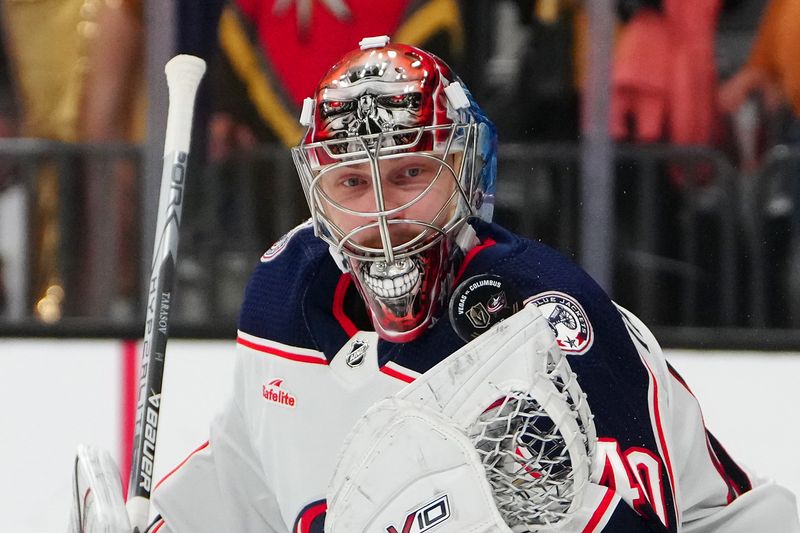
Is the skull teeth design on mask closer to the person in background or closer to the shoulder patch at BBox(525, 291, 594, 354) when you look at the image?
the shoulder patch at BBox(525, 291, 594, 354)

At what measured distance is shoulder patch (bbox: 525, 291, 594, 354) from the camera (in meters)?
1.58

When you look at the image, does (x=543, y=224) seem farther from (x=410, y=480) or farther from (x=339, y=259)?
(x=410, y=480)

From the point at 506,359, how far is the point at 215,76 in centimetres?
247

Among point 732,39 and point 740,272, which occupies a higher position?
point 732,39

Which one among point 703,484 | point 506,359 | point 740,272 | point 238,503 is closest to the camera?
point 506,359

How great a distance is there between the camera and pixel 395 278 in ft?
5.68

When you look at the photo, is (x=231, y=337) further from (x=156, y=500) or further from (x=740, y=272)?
(x=740, y=272)

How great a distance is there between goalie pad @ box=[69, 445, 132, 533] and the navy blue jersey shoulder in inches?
11.2

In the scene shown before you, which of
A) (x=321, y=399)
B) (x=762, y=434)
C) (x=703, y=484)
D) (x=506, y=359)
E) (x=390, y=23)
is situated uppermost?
(x=390, y=23)

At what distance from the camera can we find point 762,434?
265cm

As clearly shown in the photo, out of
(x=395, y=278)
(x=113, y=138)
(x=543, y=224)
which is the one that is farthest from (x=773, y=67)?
(x=395, y=278)

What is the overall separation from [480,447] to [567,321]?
0.70ft

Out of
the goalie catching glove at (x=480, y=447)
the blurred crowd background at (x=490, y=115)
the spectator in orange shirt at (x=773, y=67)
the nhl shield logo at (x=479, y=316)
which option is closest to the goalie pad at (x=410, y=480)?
the goalie catching glove at (x=480, y=447)

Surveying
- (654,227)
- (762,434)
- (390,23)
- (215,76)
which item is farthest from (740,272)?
(215,76)
